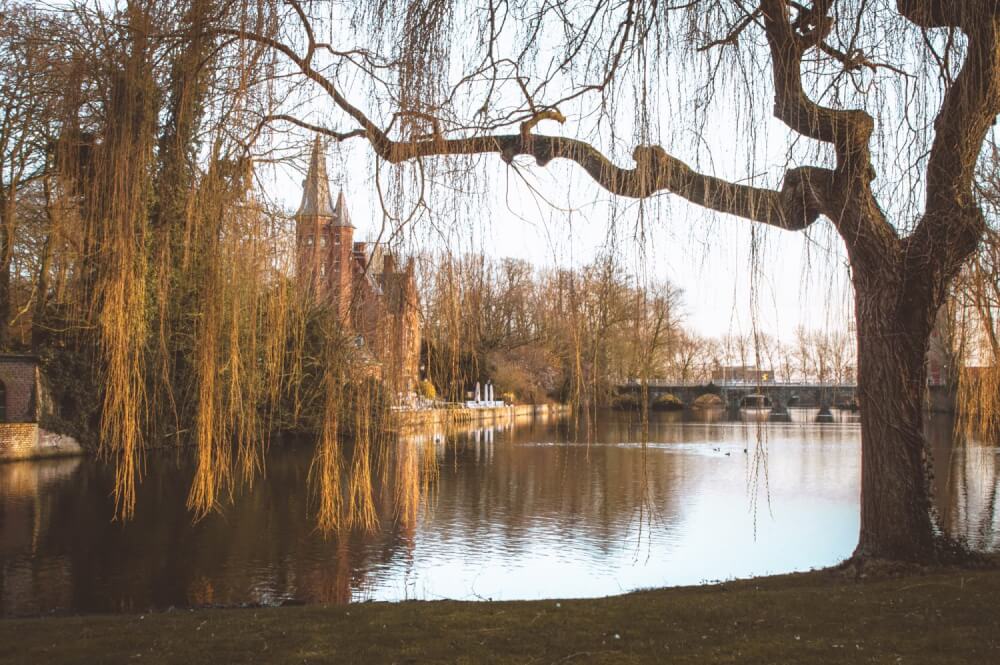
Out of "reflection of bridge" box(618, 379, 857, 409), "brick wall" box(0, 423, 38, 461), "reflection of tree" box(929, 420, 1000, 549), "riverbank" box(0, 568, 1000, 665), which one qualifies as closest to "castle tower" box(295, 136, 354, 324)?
"riverbank" box(0, 568, 1000, 665)

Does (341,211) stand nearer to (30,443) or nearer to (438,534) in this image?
(438,534)

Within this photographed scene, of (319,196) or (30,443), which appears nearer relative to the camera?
(319,196)

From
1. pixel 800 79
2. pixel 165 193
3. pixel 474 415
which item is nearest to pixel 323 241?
pixel 165 193

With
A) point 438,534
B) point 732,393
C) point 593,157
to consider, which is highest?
point 593,157

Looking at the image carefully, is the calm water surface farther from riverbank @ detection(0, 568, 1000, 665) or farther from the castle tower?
the castle tower

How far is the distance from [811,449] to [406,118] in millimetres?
23178

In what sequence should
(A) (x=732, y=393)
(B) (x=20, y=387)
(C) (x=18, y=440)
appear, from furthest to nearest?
(A) (x=732, y=393) → (B) (x=20, y=387) → (C) (x=18, y=440)

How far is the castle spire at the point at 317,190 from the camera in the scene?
424 cm

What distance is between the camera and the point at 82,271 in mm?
4391

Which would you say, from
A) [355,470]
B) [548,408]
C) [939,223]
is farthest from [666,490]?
[548,408]

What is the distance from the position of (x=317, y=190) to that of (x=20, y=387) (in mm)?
17293

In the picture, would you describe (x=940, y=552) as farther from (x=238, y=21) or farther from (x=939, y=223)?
(x=238, y=21)

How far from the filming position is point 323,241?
15.9ft

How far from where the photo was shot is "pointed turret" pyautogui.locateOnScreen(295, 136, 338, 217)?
425 centimetres
